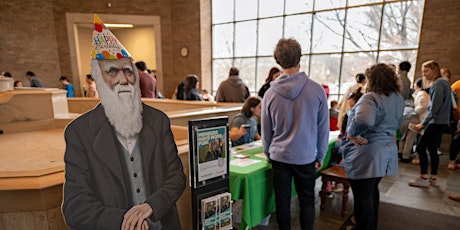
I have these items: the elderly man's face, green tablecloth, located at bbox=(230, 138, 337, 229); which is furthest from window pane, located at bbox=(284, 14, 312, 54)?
the elderly man's face

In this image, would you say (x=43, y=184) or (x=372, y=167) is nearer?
(x=43, y=184)

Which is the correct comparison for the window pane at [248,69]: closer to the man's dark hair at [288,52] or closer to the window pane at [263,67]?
the window pane at [263,67]

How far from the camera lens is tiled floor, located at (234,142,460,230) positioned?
2.55 meters

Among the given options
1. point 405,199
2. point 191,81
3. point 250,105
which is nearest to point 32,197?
point 250,105

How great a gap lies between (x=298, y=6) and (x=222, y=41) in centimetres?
265

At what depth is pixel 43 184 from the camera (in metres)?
1.04

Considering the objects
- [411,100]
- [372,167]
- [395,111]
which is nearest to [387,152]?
[372,167]

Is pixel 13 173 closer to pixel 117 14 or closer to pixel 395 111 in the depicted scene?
pixel 395 111

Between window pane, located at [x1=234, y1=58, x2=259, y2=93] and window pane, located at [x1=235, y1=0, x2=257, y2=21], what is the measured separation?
1286mm

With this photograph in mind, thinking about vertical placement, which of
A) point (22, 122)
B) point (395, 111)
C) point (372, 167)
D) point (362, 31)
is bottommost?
point (372, 167)

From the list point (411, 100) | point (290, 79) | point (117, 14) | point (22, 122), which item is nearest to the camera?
point (290, 79)

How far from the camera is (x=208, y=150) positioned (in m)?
1.28

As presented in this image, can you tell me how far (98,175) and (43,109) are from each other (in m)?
2.06

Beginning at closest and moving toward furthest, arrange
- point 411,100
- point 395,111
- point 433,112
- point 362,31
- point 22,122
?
point 395,111, point 22,122, point 433,112, point 411,100, point 362,31
